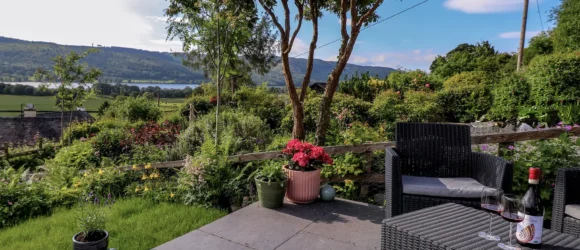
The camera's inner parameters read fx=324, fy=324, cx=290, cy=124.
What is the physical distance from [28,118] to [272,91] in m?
17.4

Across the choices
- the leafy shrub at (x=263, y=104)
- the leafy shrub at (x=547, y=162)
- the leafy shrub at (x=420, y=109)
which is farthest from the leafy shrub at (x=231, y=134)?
the leafy shrub at (x=547, y=162)

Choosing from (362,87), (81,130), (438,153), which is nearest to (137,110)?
(81,130)

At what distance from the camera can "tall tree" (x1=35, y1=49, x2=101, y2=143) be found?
905 cm

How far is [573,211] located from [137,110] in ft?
42.5

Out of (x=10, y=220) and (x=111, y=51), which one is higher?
(x=111, y=51)

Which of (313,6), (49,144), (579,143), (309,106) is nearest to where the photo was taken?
(579,143)

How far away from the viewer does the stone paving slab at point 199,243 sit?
8.20 ft

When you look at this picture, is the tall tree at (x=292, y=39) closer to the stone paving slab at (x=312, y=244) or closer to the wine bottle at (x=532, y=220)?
the stone paving slab at (x=312, y=244)

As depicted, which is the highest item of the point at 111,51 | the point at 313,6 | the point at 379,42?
the point at 111,51

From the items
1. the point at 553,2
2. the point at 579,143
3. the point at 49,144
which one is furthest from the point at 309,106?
the point at 553,2

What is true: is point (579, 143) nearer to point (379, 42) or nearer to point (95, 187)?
point (95, 187)

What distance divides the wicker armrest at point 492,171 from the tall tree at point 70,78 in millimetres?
9989

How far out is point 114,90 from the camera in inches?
616

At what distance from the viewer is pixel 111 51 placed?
157 feet
